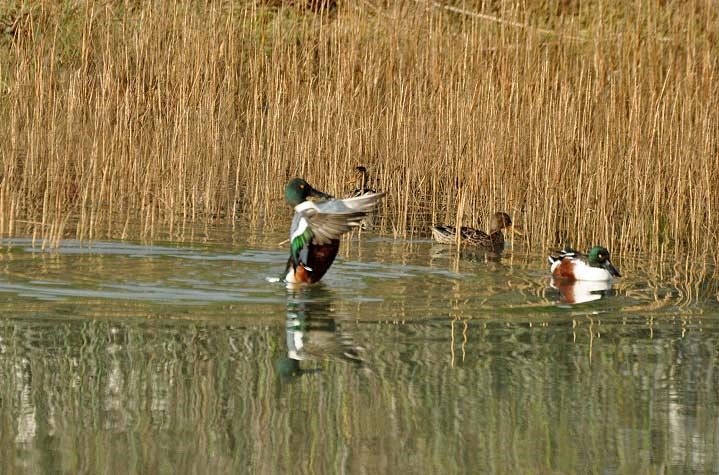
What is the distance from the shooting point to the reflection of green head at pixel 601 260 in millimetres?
7977

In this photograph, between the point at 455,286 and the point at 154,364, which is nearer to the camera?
the point at 154,364

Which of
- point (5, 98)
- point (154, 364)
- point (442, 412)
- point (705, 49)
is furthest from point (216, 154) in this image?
point (442, 412)

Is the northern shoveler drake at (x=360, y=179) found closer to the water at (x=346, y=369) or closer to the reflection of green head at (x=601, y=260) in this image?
the water at (x=346, y=369)

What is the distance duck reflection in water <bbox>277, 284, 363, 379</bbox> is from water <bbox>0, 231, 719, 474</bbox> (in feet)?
0.05

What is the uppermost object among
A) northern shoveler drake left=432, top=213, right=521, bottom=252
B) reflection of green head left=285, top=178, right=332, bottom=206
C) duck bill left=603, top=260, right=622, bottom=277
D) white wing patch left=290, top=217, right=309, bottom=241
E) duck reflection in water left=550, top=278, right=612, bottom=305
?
reflection of green head left=285, top=178, right=332, bottom=206

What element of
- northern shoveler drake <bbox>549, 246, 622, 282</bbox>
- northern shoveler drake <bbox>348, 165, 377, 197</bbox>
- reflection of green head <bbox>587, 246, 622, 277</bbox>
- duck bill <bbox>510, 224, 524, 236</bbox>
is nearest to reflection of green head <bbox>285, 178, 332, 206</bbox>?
northern shoveler drake <bbox>549, 246, 622, 282</bbox>

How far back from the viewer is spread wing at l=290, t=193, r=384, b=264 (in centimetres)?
729

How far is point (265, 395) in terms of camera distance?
462 cm

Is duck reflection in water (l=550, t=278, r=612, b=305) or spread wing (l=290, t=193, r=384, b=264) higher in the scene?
spread wing (l=290, t=193, r=384, b=264)

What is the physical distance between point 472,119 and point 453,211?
909 mm

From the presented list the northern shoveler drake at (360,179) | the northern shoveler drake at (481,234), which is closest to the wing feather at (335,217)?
the northern shoveler drake at (481,234)

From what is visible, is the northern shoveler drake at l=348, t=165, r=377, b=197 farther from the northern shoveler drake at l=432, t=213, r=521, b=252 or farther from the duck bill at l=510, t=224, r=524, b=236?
the duck bill at l=510, t=224, r=524, b=236

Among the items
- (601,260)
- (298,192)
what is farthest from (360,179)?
(601,260)

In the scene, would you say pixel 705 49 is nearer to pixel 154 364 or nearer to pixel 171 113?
pixel 171 113
